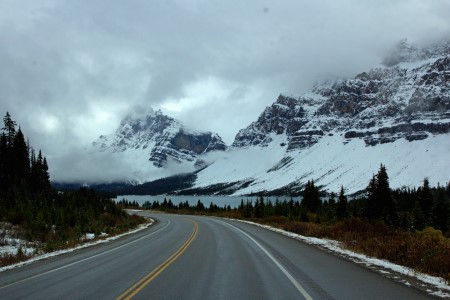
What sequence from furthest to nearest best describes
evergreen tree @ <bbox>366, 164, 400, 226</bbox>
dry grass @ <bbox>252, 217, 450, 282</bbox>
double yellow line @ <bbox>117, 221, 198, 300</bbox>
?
evergreen tree @ <bbox>366, 164, 400, 226</bbox> → dry grass @ <bbox>252, 217, 450, 282</bbox> → double yellow line @ <bbox>117, 221, 198, 300</bbox>

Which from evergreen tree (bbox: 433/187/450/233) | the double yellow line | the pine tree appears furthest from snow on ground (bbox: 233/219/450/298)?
the pine tree

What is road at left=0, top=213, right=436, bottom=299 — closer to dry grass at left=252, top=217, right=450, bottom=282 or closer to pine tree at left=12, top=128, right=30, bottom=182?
dry grass at left=252, top=217, right=450, bottom=282

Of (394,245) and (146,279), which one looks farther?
(394,245)

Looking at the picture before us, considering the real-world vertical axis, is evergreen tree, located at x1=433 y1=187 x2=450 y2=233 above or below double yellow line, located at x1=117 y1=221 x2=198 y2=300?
above

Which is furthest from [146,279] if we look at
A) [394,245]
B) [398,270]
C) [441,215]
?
[441,215]

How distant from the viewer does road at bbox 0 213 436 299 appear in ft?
32.1

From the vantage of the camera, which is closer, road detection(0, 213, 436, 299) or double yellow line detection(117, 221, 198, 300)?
double yellow line detection(117, 221, 198, 300)

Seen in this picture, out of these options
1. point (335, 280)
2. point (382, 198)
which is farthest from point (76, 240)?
point (382, 198)

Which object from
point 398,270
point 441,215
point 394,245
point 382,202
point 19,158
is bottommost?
point 398,270

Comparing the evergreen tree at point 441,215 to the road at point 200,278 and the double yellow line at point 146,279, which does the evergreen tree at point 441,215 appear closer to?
the road at point 200,278

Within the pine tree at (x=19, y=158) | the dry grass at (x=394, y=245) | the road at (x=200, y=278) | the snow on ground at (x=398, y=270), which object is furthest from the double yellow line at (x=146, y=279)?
the pine tree at (x=19, y=158)

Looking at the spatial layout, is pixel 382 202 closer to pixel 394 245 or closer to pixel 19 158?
pixel 394 245

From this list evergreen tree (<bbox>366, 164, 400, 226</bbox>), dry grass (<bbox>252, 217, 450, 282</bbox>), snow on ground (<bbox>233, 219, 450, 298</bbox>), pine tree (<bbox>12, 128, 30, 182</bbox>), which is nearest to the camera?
snow on ground (<bbox>233, 219, 450, 298</bbox>)

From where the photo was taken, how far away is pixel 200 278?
1177cm
